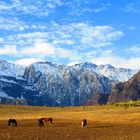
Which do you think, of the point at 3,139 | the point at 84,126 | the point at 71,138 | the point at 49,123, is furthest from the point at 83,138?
the point at 49,123

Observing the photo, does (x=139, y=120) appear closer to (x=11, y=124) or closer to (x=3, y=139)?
(x=11, y=124)

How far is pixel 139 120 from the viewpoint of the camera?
7519cm

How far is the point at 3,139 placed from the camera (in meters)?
40.0

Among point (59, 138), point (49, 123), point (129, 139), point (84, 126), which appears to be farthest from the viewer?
point (49, 123)

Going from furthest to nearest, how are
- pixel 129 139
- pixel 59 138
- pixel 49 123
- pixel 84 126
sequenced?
pixel 49 123
pixel 84 126
pixel 59 138
pixel 129 139

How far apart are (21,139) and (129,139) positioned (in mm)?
9597

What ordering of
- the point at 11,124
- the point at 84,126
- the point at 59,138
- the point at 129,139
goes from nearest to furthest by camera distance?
the point at 129,139, the point at 59,138, the point at 84,126, the point at 11,124

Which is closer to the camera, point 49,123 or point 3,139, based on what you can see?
point 3,139

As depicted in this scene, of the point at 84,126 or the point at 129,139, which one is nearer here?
the point at 129,139

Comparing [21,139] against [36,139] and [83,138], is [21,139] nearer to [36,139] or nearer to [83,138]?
[36,139]

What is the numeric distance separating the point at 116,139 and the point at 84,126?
21.8 meters

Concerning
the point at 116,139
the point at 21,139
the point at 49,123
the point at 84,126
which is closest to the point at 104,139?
the point at 116,139

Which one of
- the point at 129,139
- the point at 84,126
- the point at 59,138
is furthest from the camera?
the point at 84,126

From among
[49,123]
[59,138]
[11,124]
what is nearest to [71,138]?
[59,138]
